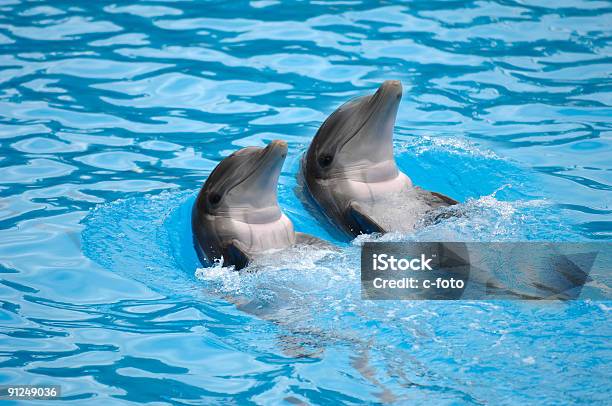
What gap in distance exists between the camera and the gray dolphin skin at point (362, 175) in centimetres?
648

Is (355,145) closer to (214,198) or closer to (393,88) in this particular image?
(393,88)

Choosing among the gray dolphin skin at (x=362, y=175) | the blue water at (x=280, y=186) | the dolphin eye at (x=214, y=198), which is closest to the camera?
the blue water at (x=280, y=186)

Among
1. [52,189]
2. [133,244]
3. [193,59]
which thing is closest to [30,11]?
[193,59]

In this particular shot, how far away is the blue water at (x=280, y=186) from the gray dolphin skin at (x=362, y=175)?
0.78ft

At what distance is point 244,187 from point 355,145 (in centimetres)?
98

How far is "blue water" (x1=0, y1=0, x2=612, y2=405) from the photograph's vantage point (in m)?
4.80

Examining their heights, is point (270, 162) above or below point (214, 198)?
above

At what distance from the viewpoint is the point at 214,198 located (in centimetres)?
616

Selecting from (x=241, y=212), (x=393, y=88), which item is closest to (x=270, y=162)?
(x=241, y=212)

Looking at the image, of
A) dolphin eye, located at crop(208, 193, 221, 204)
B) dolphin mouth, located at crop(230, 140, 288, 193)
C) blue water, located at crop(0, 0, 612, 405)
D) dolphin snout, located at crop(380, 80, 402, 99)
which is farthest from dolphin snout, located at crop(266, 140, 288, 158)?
dolphin snout, located at crop(380, 80, 402, 99)

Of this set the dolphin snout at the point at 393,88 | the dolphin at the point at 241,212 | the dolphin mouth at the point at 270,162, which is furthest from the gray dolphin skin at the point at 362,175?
the dolphin mouth at the point at 270,162

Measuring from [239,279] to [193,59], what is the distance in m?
4.44

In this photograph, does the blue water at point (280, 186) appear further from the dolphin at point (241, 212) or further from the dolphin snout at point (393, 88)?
the dolphin snout at point (393, 88)

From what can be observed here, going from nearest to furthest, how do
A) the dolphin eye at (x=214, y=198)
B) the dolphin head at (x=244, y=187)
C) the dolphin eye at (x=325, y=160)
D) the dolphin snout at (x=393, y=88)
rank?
the dolphin head at (x=244, y=187) → the dolphin eye at (x=214, y=198) → the dolphin snout at (x=393, y=88) → the dolphin eye at (x=325, y=160)
